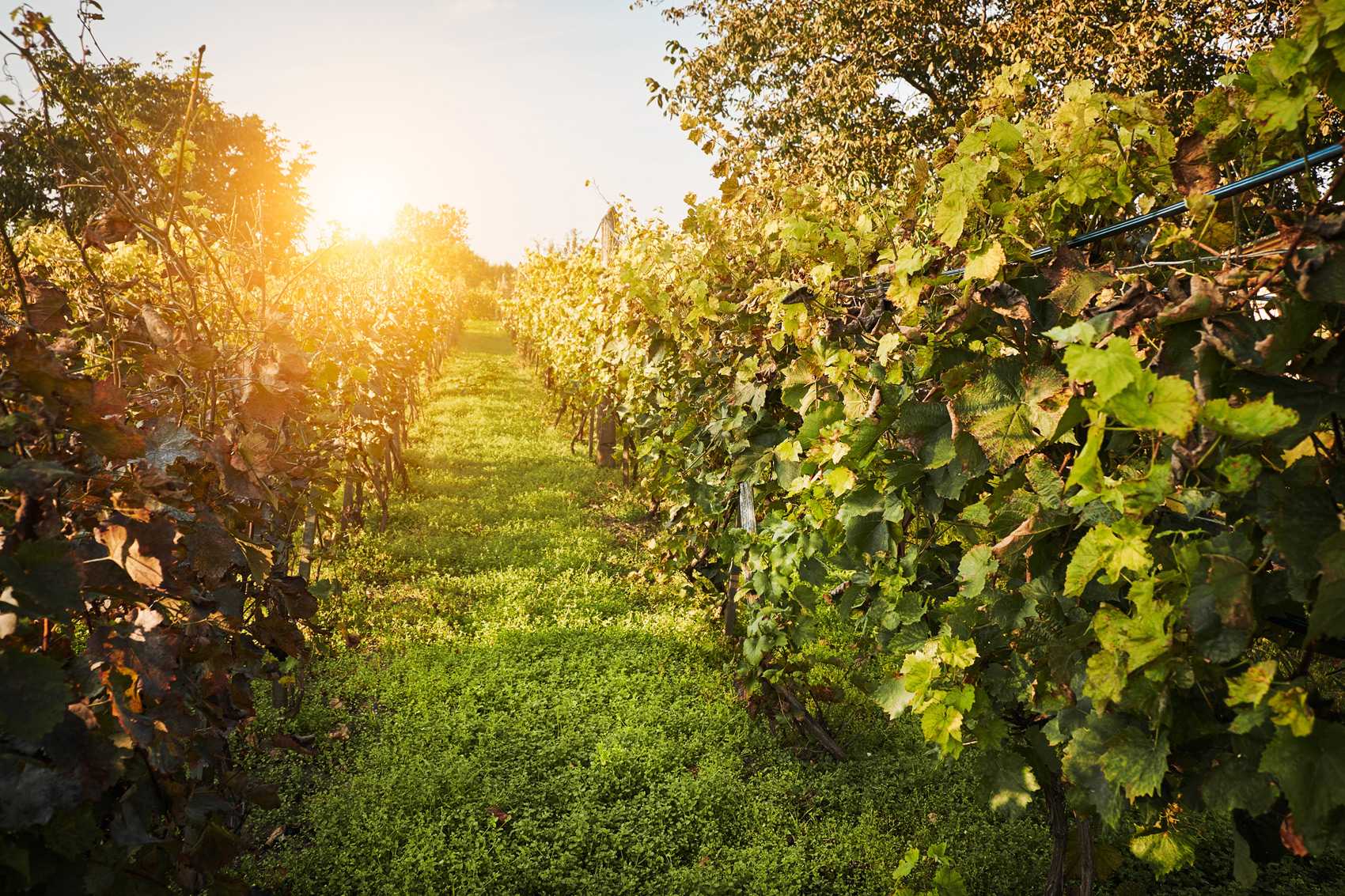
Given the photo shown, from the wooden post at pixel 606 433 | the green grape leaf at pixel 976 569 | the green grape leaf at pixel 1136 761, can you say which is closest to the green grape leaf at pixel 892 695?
Result: the green grape leaf at pixel 976 569

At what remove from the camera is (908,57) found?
44.8 ft

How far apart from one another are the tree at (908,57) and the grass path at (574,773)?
7.37m

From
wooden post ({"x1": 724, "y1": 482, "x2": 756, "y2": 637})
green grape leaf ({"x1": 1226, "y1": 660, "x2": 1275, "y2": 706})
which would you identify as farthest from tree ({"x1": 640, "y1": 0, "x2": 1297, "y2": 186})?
green grape leaf ({"x1": 1226, "y1": 660, "x2": 1275, "y2": 706})

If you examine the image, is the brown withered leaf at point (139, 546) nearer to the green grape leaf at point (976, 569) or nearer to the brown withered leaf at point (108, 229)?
the brown withered leaf at point (108, 229)

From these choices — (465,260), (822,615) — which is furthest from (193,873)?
(465,260)

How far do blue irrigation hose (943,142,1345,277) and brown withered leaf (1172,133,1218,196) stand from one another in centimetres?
3

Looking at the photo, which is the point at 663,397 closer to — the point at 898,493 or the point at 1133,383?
the point at 898,493

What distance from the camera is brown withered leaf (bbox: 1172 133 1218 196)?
4.67 ft

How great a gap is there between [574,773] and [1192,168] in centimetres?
333

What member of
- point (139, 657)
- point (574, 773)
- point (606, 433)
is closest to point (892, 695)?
point (139, 657)

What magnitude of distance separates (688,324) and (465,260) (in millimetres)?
67830

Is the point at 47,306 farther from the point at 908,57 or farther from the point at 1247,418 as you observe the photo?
the point at 908,57

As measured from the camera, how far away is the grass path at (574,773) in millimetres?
2959

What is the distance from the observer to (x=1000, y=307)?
1.57 m
